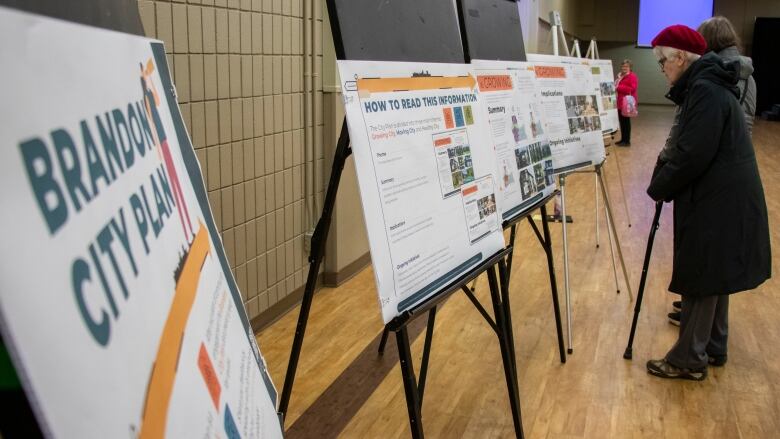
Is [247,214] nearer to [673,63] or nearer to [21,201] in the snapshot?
[673,63]

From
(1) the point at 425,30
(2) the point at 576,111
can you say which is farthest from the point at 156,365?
(2) the point at 576,111

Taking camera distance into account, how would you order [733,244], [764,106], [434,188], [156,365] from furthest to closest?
1. [764,106]
2. [733,244]
3. [434,188]
4. [156,365]

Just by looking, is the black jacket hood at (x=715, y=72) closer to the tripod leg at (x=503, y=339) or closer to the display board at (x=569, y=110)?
the display board at (x=569, y=110)

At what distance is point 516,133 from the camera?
292 cm

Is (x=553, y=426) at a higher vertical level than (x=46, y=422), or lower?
lower

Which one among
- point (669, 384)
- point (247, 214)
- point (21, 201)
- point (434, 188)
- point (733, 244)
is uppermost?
point (21, 201)

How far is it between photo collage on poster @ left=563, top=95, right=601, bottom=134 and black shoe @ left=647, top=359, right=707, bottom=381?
126 centimetres

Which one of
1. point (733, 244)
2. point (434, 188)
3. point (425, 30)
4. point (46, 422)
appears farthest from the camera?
point (733, 244)

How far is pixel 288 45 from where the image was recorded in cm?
351

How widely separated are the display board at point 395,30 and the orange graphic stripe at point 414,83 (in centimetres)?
7

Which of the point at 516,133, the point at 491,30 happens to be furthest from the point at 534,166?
the point at 491,30

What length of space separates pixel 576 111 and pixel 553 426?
1.82 m

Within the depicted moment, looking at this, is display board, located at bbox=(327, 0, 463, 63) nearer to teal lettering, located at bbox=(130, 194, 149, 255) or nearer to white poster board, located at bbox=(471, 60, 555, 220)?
white poster board, located at bbox=(471, 60, 555, 220)

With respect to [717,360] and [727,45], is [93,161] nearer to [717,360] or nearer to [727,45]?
[717,360]
